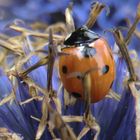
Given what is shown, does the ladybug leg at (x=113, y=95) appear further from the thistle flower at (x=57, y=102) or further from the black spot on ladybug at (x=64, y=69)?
the black spot on ladybug at (x=64, y=69)

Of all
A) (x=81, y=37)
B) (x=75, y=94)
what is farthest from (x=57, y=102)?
(x=81, y=37)

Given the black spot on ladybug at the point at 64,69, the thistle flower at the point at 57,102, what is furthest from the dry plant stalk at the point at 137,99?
the black spot on ladybug at the point at 64,69

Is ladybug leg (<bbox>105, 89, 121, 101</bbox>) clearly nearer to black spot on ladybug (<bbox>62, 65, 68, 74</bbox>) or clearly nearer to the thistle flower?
the thistle flower

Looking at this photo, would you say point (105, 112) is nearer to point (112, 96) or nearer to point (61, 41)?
point (112, 96)

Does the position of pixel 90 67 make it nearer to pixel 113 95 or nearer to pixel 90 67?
pixel 90 67

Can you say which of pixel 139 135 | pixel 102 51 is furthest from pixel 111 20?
Result: pixel 139 135

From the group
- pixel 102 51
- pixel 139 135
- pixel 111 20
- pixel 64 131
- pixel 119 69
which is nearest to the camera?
pixel 64 131
